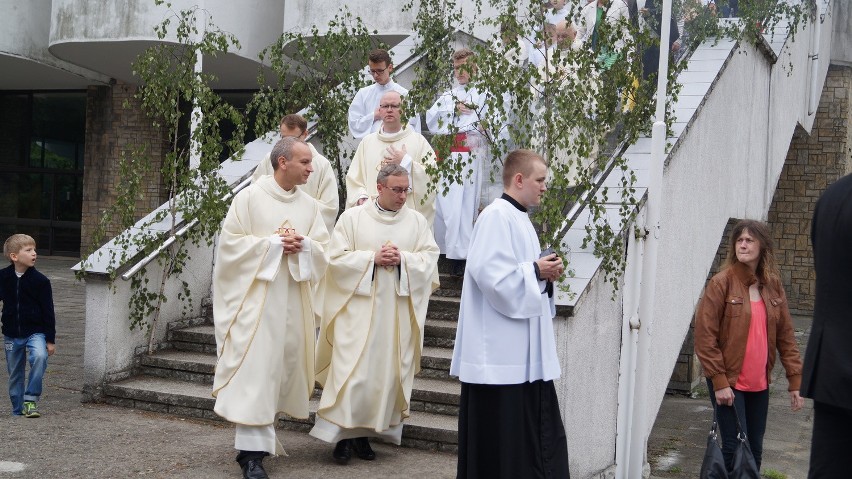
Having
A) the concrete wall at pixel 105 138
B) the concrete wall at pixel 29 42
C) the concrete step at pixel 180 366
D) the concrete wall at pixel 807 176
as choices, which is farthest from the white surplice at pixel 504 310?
the concrete wall at pixel 105 138

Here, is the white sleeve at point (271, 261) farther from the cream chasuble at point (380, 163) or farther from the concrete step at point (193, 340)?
the concrete step at point (193, 340)

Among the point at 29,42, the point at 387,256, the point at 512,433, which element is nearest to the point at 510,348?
the point at 512,433

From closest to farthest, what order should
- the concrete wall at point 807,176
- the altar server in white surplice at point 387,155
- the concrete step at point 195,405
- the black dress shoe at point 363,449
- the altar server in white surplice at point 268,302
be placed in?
the altar server in white surplice at point 268,302, the black dress shoe at point 363,449, the concrete step at point 195,405, the altar server in white surplice at point 387,155, the concrete wall at point 807,176

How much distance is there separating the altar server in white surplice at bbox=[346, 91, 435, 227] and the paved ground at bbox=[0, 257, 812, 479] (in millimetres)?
2292

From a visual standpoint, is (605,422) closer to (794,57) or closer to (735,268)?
(735,268)

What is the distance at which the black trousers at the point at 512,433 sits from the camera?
5281mm

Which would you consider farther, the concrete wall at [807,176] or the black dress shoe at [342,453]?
the concrete wall at [807,176]

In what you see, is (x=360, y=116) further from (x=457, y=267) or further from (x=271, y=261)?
(x=271, y=261)

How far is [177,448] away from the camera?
7.11 m

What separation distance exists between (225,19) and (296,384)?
10.00 m

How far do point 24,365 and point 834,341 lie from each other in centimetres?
599

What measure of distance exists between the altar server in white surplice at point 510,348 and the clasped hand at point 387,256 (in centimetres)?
161

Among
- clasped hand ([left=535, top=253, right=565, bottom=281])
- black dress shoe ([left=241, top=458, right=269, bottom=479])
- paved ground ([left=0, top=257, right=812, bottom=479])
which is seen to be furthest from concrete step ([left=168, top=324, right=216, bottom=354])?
clasped hand ([left=535, top=253, right=565, bottom=281])

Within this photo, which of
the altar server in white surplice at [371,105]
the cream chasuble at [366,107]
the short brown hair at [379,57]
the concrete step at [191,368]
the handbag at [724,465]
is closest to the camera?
the handbag at [724,465]
